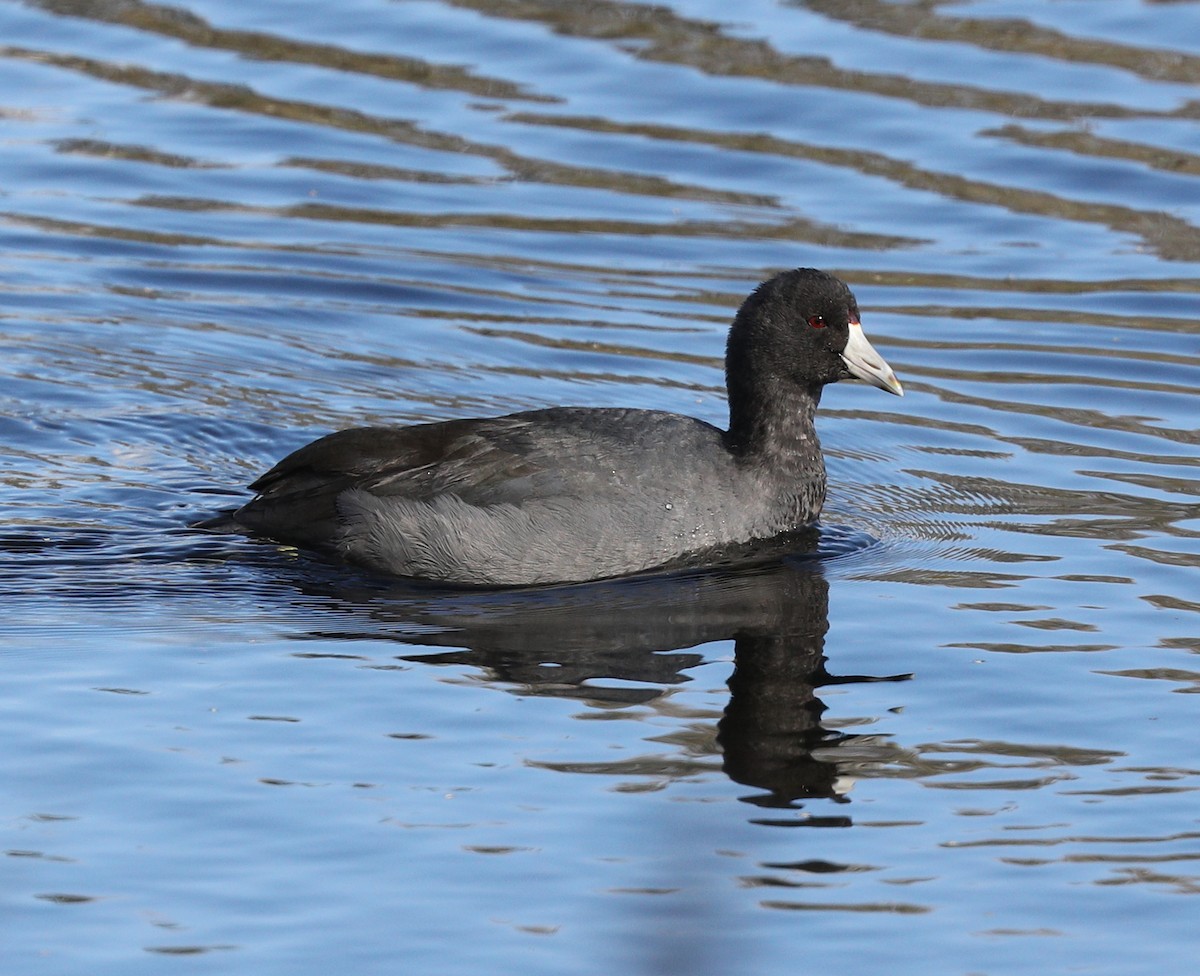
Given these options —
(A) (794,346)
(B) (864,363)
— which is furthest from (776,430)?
(B) (864,363)

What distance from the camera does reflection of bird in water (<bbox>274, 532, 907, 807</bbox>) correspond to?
6.66m

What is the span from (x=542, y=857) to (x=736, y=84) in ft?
35.4

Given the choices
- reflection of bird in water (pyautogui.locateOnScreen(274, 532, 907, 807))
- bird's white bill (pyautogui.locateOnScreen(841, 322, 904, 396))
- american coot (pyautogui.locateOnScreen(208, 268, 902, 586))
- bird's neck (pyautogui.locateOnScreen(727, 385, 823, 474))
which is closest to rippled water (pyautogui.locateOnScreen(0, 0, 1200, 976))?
reflection of bird in water (pyautogui.locateOnScreen(274, 532, 907, 807))

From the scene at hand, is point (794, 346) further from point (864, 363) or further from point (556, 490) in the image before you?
point (556, 490)

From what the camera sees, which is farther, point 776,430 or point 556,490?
point 776,430

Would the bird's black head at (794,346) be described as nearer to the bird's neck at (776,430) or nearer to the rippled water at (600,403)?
the bird's neck at (776,430)

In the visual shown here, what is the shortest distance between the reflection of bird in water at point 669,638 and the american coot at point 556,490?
150 millimetres

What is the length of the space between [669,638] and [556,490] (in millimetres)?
952

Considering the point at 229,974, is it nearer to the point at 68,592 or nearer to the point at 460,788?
the point at 460,788

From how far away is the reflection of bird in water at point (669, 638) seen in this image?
21.9ft

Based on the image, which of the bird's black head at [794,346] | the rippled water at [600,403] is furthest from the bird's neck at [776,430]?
the rippled water at [600,403]

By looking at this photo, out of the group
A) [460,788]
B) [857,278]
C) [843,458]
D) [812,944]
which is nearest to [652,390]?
[843,458]

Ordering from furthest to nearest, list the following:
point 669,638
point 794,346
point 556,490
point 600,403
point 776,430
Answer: point 600,403, point 794,346, point 776,430, point 556,490, point 669,638

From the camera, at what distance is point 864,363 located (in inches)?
361
